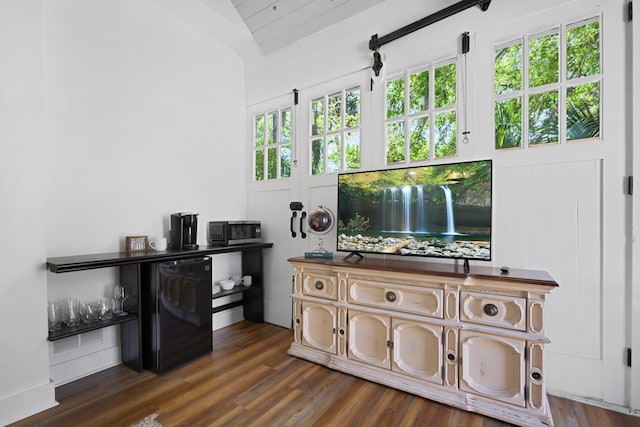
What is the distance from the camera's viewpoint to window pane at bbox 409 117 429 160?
8.24 feet

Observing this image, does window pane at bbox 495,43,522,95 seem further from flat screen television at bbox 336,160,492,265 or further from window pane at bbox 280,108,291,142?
window pane at bbox 280,108,291,142

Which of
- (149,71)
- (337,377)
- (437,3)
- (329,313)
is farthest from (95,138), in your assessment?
(437,3)

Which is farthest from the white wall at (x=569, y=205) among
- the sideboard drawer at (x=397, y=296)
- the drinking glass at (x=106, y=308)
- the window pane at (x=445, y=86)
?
the drinking glass at (x=106, y=308)

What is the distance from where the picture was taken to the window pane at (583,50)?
193 cm

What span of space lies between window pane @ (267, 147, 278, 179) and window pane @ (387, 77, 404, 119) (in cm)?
144

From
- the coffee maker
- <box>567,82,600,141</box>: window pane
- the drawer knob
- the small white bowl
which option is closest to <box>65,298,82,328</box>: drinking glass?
the coffee maker

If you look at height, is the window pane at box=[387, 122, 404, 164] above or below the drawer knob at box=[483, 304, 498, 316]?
above

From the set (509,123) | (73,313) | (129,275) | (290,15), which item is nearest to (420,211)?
(509,123)

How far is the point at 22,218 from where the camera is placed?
6.15ft

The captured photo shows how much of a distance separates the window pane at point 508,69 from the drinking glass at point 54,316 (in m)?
3.62

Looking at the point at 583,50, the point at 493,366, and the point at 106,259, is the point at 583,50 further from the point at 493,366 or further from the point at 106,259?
the point at 106,259

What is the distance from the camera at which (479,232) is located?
6.65ft

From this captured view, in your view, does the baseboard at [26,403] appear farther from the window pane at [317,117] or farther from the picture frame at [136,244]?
the window pane at [317,117]

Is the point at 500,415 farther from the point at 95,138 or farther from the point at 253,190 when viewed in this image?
the point at 95,138
